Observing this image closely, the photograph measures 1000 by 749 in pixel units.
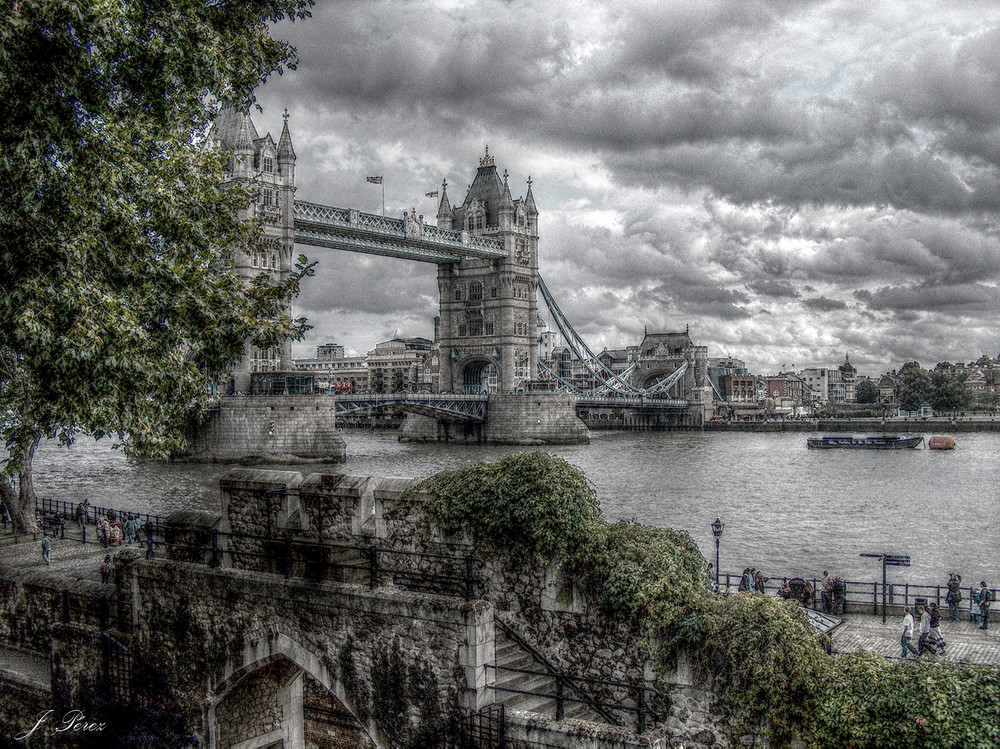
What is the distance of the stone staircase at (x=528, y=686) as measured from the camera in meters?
8.52

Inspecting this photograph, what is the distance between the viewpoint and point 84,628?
1163cm

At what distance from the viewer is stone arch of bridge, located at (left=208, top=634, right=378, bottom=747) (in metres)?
9.09

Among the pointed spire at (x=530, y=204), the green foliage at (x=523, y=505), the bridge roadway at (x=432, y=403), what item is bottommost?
the green foliage at (x=523, y=505)

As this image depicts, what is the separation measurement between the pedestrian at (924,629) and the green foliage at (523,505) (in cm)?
547

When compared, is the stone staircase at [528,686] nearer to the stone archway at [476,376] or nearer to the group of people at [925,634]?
the group of people at [925,634]

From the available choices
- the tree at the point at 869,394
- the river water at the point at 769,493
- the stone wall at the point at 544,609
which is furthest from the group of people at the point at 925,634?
the tree at the point at 869,394

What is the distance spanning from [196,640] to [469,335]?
91125 mm

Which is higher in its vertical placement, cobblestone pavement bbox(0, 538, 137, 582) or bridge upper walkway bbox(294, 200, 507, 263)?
bridge upper walkway bbox(294, 200, 507, 263)

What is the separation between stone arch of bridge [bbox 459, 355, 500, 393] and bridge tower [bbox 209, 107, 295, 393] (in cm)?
3523

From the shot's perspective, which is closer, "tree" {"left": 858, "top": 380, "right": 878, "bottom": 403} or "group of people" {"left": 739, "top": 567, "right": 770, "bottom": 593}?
"group of people" {"left": 739, "top": 567, "right": 770, "bottom": 593}

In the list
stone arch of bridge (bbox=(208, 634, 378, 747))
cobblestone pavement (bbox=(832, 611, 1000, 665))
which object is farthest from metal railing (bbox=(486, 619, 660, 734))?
cobblestone pavement (bbox=(832, 611, 1000, 665))

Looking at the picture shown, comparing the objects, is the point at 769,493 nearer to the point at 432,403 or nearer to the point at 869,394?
the point at 432,403

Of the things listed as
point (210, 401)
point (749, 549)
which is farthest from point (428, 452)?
point (210, 401)

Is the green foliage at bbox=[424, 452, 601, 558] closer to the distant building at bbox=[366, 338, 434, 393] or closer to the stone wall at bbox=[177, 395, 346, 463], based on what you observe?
the stone wall at bbox=[177, 395, 346, 463]
